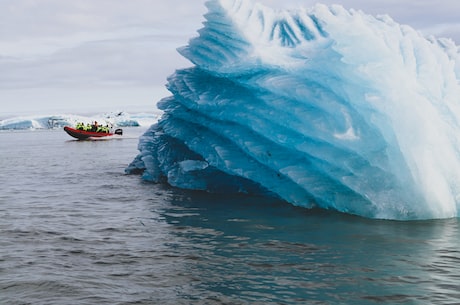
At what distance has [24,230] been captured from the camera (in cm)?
903

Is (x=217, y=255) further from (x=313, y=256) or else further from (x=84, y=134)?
(x=84, y=134)

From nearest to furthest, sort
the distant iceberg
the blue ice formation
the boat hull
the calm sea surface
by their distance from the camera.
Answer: the calm sea surface, the blue ice formation, the boat hull, the distant iceberg

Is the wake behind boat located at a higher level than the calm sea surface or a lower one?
higher

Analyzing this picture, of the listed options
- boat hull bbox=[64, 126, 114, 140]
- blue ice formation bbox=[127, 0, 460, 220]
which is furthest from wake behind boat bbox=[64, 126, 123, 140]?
blue ice formation bbox=[127, 0, 460, 220]

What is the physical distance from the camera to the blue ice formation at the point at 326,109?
9.16 meters

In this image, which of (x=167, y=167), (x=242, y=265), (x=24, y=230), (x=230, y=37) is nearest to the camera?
(x=242, y=265)

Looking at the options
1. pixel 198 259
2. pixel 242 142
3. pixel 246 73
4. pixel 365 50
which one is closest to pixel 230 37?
pixel 246 73

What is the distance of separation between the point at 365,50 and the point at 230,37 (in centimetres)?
269

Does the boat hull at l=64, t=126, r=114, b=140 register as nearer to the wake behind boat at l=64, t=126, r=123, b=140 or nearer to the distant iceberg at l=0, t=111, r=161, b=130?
the wake behind boat at l=64, t=126, r=123, b=140

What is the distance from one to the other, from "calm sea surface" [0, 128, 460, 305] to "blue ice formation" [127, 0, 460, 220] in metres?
0.54

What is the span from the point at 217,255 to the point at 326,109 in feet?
11.6

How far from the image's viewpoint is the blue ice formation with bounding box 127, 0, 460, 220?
30.0 ft

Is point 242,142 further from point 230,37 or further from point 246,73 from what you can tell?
point 230,37

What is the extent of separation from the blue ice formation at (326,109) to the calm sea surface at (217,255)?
0.54 m
